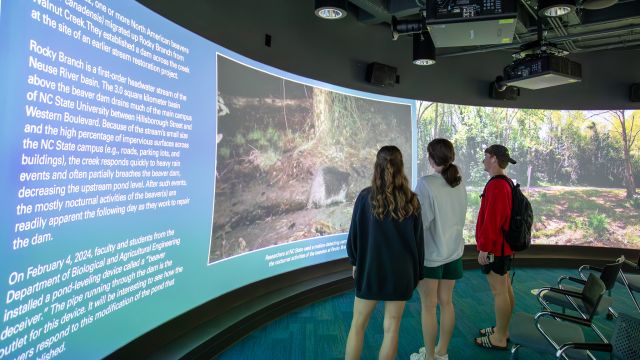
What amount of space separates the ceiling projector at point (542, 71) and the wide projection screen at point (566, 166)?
123cm

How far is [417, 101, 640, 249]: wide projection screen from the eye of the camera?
18.8 ft

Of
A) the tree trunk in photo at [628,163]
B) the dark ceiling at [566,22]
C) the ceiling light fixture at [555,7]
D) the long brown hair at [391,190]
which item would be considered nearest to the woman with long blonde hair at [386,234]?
the long brown hair at [391,190]

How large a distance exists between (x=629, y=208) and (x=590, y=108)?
1622 mm

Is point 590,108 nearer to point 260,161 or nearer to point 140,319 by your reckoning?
point 260,161

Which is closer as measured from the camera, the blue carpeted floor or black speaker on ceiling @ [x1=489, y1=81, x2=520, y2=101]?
the blue carpeted floor

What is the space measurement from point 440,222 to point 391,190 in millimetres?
567

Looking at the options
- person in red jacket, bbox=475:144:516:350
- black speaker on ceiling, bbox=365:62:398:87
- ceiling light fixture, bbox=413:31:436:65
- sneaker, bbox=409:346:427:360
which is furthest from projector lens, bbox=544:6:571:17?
sneaker, bbox=409:346:427:360

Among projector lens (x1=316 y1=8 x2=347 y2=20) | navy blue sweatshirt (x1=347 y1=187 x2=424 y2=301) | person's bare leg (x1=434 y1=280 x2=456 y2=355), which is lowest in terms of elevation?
person's bare leg (x1=434 y1=280 x2=456 y2=355)

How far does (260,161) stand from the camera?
3.43 meters

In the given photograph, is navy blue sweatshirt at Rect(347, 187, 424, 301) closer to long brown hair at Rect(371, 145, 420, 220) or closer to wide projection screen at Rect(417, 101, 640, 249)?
long brown hair at Rect(371, 145, 420, 220)

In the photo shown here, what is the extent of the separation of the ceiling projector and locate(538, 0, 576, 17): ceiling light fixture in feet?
2.73

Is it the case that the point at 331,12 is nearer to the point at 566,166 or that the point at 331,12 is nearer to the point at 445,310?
the point at 445,310

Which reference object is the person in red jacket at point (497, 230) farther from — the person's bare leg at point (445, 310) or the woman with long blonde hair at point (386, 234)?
the woman with long blonde hair at point (386, 234)

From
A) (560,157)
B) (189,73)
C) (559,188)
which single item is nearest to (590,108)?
(560,157)
